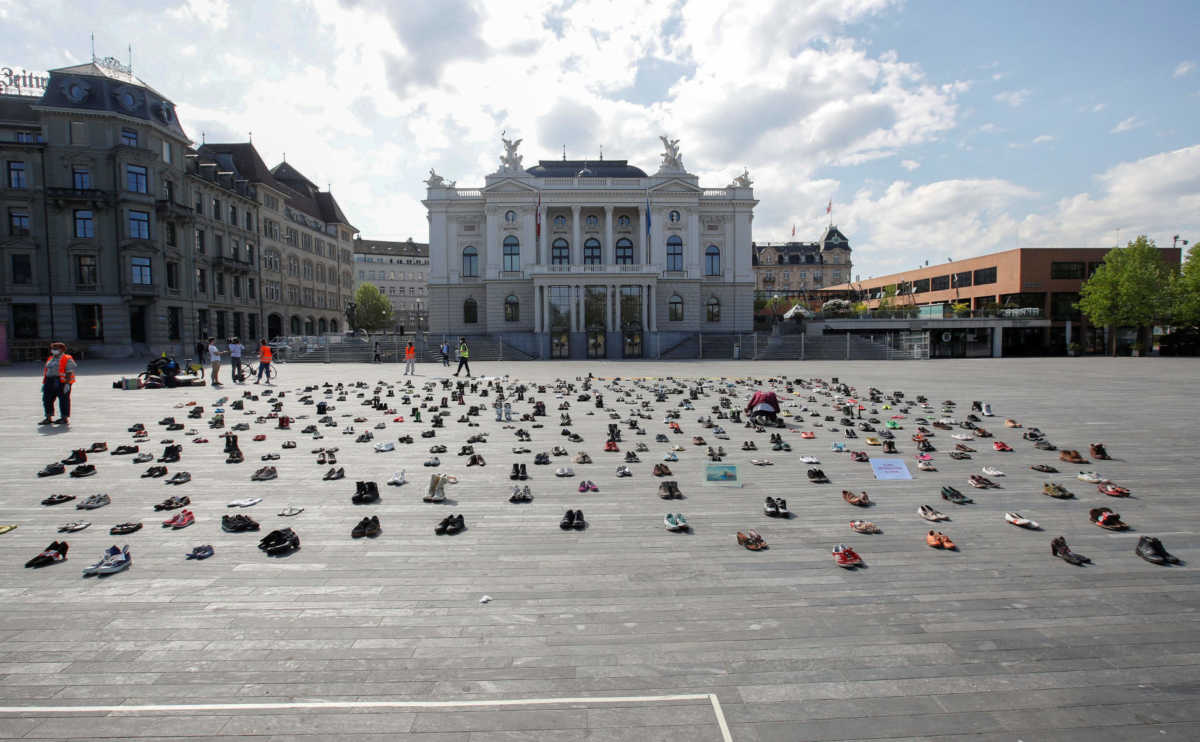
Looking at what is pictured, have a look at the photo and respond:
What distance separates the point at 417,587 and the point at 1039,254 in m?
88.6

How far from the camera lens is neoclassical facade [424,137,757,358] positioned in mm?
60969

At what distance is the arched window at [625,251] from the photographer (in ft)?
221

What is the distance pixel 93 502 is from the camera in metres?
7.92

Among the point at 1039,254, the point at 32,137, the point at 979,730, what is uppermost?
the point at 32,137

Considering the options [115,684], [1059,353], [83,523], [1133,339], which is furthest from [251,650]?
[1133,339]

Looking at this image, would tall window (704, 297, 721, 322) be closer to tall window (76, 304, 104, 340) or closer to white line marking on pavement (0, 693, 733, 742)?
tall window (76, 304, 104, 340)

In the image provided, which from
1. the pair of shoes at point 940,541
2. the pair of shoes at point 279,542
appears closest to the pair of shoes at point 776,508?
the pair of shoes at point 940,541

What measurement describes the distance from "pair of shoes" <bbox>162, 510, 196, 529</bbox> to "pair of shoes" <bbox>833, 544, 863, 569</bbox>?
26.0ft

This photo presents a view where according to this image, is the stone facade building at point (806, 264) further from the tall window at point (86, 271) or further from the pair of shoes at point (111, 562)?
the pair of shoes at point (111, 562)

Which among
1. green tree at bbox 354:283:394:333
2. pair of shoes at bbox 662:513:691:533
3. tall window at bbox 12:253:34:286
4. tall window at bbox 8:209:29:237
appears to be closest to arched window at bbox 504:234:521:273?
green tree at bbox 354:283:394:333

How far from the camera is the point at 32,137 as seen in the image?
48.2 metres

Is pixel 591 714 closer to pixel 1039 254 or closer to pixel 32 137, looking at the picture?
pixel 32 137

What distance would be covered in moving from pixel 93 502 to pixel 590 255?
61704mm

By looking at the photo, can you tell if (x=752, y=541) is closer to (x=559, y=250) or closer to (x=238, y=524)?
(x=238, y=524)
